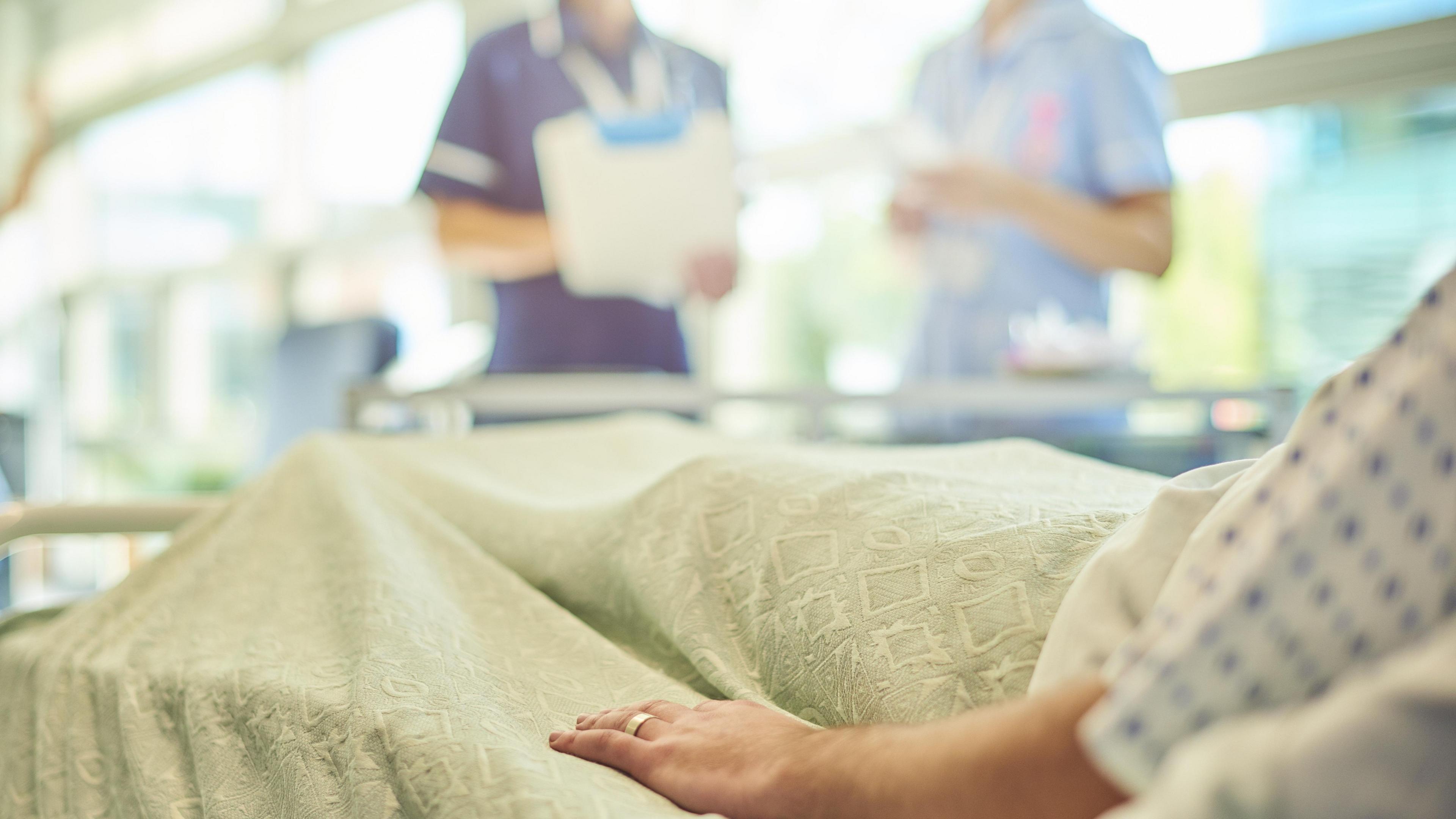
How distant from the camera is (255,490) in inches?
43.4

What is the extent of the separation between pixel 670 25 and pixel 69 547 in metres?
3.90

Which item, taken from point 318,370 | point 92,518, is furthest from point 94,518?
point 318,370

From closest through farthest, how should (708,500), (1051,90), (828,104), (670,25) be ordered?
(708,500) < (1051,90) < (828,104) < (670,25)

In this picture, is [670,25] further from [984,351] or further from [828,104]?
[984,351]

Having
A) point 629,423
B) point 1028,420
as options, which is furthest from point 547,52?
point 1028,420

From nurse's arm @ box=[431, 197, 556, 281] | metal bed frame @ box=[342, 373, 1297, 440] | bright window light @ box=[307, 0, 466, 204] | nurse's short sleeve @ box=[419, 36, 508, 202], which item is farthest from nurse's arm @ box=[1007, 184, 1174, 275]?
bright window light @ box=[307, 0, 466, 204]

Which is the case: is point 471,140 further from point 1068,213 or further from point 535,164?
point 1068,213

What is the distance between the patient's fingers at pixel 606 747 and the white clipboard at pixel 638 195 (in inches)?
46.0

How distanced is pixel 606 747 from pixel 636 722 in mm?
33

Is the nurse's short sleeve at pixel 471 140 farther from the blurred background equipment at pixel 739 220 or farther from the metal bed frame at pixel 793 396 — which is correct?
the metal bed frame at pixel 793 396

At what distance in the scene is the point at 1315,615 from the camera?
1.28 ft

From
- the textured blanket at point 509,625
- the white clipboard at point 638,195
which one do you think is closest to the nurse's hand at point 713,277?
the white clipboard at point 638,195

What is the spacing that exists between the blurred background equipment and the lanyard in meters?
0.23

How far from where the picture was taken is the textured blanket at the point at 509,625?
635 millimetres
